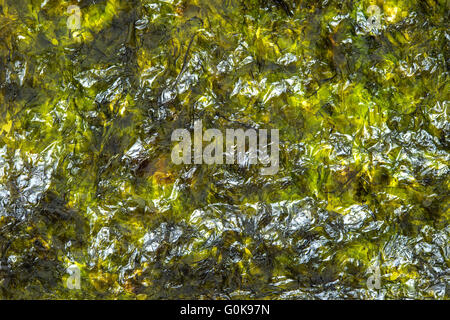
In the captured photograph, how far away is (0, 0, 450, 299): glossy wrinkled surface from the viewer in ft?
5.03

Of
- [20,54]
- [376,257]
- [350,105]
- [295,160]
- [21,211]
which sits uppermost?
[20,54]

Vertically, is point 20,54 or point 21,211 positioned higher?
point 20,54

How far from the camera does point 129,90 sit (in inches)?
61.2

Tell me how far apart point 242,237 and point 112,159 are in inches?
17.4

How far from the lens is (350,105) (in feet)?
5.10

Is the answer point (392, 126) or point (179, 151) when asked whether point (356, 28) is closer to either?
point (392, 126)

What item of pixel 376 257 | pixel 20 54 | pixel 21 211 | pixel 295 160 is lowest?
pixel 376 257

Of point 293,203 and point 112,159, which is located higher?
point 112,159

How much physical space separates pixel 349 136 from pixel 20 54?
1000mm

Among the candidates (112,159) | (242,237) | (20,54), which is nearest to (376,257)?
(242,237)

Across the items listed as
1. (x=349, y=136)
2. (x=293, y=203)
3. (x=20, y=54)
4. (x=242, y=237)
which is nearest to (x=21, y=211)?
(x=20, y=54)

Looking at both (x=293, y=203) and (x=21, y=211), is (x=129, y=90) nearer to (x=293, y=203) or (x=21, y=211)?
(x=21, y=211)

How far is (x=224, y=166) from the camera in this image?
5.07 feet

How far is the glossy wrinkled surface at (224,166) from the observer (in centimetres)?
153
